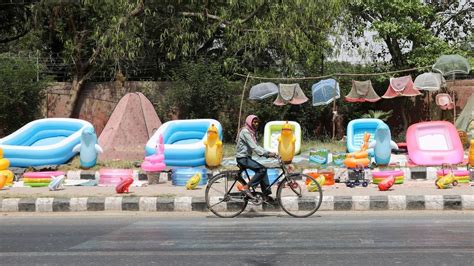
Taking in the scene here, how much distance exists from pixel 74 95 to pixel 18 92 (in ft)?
6.85

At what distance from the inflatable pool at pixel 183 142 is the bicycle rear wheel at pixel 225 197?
466 centimetres

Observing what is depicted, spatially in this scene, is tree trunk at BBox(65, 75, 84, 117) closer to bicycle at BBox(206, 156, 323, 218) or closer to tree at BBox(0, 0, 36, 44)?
tree at BBox(0, 0, 36, 44)

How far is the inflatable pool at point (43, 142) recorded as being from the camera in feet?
47.8

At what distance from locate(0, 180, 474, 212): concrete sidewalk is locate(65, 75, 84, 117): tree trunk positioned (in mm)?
9978

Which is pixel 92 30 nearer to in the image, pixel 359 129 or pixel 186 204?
pixel 359 129

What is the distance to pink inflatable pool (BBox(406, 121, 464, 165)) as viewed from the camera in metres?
14.2

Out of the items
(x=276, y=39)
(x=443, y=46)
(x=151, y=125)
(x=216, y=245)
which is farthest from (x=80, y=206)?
(x=443, y=46)

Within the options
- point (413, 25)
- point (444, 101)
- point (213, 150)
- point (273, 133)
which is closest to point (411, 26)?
point (413, 25)

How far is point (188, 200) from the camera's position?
9.97 meters

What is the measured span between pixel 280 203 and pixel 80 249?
341 cm

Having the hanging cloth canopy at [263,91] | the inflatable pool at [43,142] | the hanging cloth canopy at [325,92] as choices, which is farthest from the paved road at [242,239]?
the hanging cloth canopy at [325,92]

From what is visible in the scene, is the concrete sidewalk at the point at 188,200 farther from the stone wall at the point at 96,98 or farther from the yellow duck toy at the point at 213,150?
the stone wall at the point at 96,98

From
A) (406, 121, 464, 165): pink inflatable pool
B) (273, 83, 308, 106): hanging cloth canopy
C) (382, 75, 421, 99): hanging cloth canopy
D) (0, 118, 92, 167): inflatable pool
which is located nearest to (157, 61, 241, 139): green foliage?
(273, 83, 308, 106): hanging cloth canopy

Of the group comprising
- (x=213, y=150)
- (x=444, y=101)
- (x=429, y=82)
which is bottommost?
(x=213, y=150)
